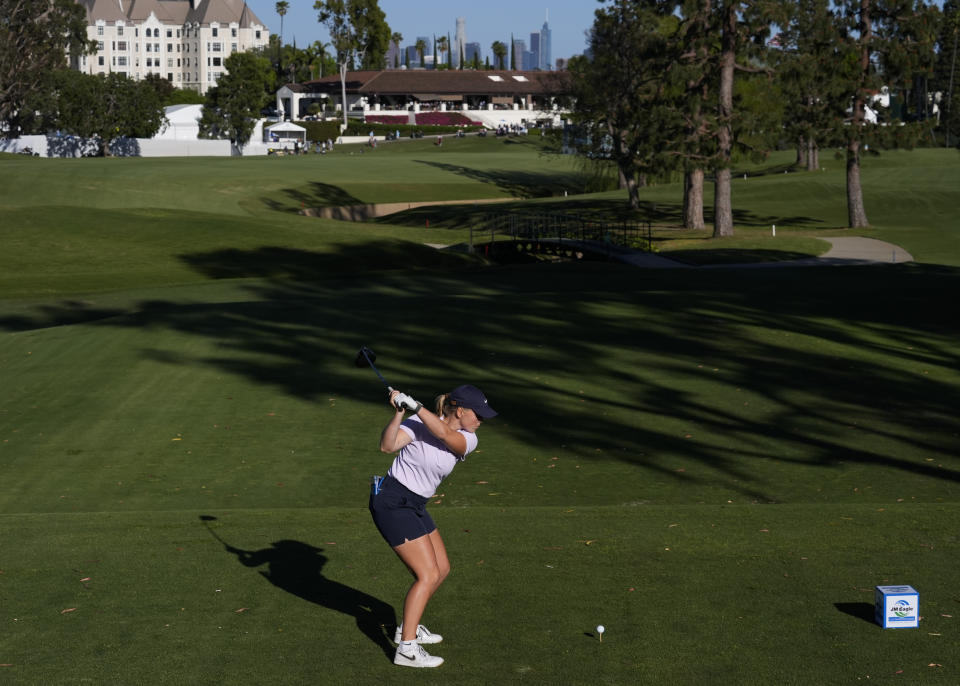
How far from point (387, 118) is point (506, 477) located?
183 m

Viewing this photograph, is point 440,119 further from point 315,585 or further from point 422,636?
point 422,636

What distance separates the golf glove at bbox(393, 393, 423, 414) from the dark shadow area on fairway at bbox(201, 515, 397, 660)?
207 cm

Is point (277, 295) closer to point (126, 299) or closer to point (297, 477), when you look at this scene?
point (126, 299)

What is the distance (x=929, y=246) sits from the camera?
2152 inches

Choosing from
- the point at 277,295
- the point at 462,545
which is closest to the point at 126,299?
the point at 277,295

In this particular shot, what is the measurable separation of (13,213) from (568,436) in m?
43.6

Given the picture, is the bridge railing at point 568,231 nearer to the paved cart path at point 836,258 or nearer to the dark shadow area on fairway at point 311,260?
the paved cart path at point 836,258

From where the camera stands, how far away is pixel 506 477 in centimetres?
1644

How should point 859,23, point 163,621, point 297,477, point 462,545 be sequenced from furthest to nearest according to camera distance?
1. point 859,23
2. point 297,477
3. point 462,545
4. point 163,621

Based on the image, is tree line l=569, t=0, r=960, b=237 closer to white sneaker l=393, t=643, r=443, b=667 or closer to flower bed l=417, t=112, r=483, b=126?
white sneaker l=393, t=643, r=443, b=667

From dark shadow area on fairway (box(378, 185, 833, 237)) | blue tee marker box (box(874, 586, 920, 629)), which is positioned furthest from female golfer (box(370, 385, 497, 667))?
dark shadow area on fairway (box(378, 185, 833, 237))

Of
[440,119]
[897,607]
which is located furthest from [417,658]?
[440,119]

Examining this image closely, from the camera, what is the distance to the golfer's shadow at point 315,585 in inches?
361

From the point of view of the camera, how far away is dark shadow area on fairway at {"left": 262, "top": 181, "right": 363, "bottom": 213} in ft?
271
